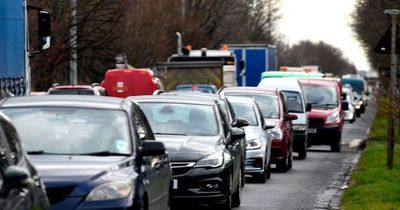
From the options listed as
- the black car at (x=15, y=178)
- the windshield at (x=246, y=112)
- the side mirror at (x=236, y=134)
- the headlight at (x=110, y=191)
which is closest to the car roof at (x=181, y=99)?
the side mirror at (x=236, y=134)

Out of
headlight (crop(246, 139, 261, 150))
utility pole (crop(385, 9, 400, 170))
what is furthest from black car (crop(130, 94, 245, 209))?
utility pole (crop(385, 9, 400, 170))

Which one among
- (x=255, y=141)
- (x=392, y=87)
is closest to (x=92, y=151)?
(x=255, y=141)

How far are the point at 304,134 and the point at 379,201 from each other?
1328 cm

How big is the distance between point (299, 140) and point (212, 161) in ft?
48.6

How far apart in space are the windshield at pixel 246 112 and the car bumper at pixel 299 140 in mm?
6433

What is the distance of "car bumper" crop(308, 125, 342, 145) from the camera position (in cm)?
3397

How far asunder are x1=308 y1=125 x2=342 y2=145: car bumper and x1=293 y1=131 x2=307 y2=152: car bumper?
3.79 meters

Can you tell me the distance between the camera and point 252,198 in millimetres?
18906

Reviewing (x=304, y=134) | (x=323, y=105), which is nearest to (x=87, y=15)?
(x=323, y=105)

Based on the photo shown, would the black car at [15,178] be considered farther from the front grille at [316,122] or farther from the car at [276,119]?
the front grille at [316,122]

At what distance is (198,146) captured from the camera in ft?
51.1

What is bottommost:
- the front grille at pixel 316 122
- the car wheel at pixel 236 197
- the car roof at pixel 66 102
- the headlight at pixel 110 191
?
the front grille at pixel 316 122

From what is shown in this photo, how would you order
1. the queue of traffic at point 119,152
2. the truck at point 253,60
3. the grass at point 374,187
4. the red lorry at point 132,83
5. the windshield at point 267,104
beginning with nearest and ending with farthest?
the queue of traffic at point 119,152 → the grass at point 374,187 → the windshield at point 267,104 → the red lorry at point 132,83 → the truck at point 253,60

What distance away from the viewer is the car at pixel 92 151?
10.4 meters
